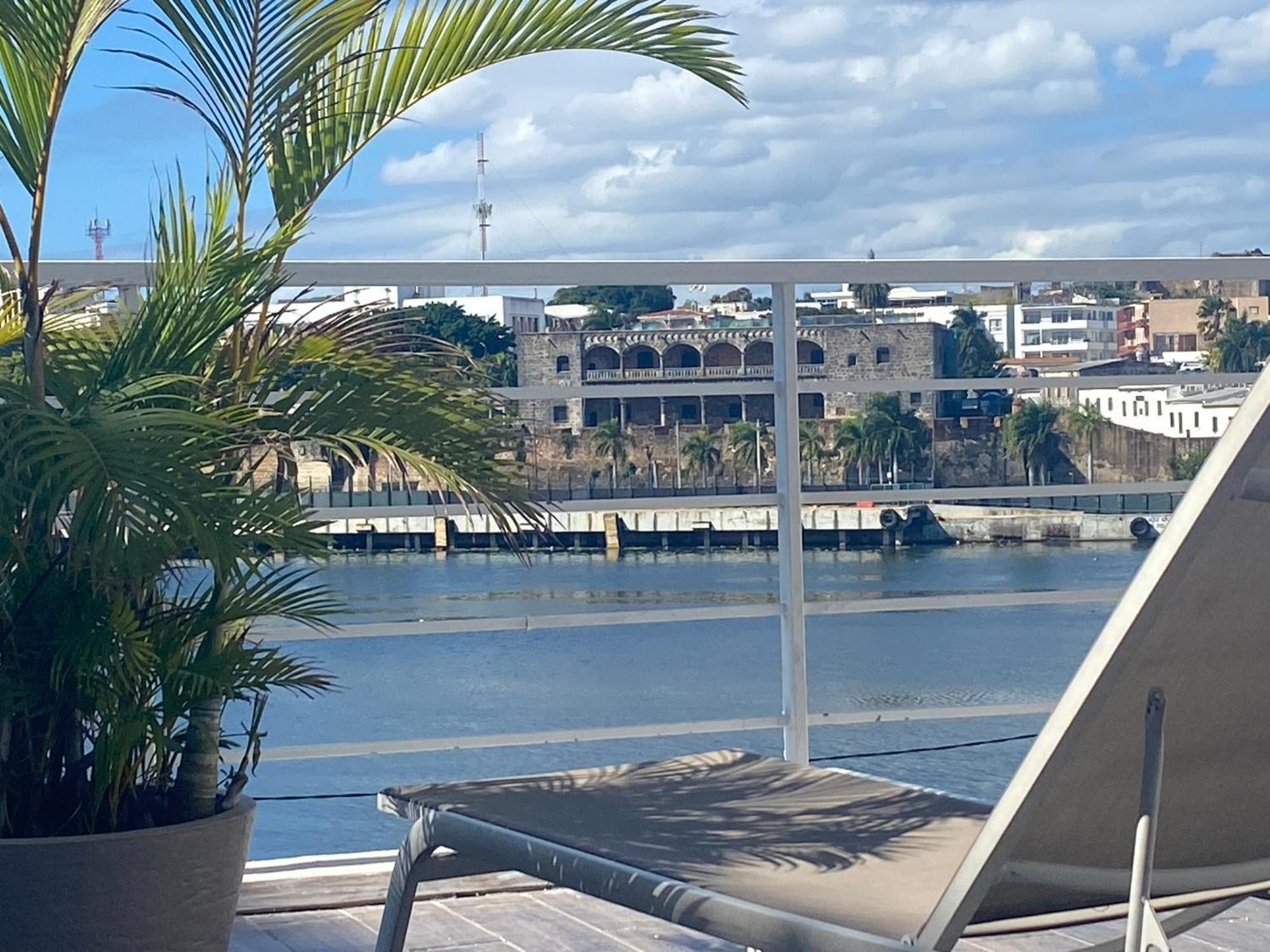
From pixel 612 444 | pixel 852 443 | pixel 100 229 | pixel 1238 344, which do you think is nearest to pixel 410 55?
pixel 100 229

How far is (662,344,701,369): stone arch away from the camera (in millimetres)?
5051

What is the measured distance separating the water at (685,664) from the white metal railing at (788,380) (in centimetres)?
1025

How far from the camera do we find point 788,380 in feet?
9.44

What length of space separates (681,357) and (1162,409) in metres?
2.93

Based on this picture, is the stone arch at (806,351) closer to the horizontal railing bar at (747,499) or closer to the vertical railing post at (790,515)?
the vertical railing post at (790,515)

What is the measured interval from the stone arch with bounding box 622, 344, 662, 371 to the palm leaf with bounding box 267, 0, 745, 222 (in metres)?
2.46

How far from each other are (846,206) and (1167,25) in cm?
1701

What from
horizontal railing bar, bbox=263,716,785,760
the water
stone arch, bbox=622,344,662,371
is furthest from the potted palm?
the water

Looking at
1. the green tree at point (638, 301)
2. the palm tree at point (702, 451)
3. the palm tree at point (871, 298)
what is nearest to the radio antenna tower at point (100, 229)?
the green tree at point (638, 301)

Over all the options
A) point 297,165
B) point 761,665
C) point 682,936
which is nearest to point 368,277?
point 297,165

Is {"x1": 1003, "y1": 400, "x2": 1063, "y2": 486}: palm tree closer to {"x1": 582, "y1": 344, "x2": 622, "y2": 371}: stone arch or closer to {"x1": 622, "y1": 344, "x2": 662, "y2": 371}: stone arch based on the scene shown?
{"x1": 582, "y1": 344, "x2": 622, "y2": 371}: stone arch

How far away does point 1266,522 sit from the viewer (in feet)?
3.27

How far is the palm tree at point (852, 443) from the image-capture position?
878 centimetres

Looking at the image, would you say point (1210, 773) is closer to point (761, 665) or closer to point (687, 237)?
point (761, 665)
